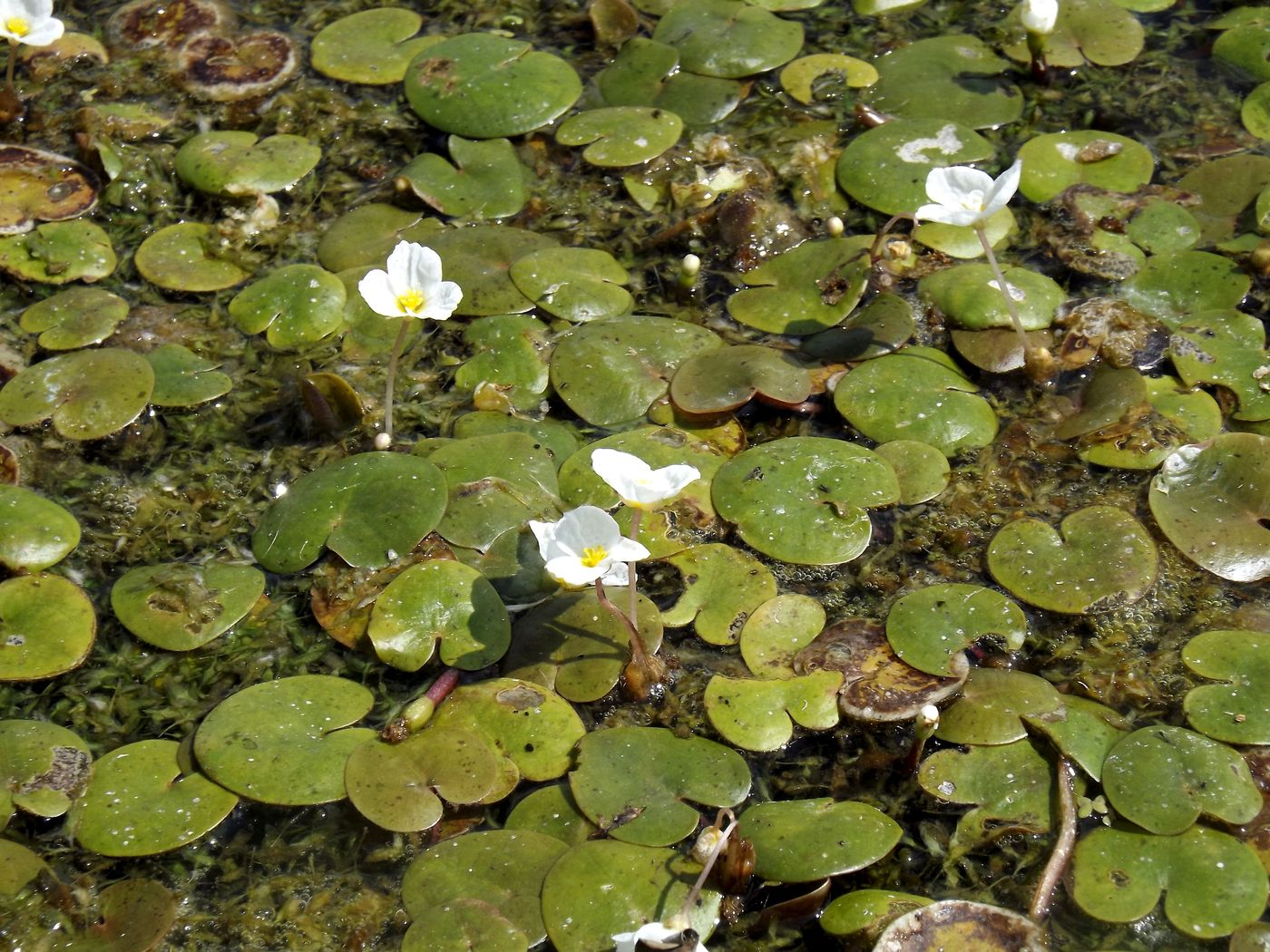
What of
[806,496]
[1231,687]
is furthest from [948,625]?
[1231,687]

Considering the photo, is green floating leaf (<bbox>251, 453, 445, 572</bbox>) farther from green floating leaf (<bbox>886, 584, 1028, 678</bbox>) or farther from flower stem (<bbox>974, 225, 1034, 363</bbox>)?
flower stem (<bbox>974, 225, 1034, 363</bbox>)

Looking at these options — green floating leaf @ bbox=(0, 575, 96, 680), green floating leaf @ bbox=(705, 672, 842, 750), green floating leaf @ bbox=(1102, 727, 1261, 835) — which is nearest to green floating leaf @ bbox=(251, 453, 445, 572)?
green floating leaf @ bbox=(0, 575, 96, 680)

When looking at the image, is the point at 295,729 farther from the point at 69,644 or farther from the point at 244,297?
the point at 244,297

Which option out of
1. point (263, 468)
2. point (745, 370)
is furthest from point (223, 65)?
point (745, 370)

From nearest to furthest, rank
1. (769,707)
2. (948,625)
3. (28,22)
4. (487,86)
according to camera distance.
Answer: (769,707) < (948,625) < (28,22) < (487,86)

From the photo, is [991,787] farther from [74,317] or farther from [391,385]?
[74,317]
